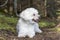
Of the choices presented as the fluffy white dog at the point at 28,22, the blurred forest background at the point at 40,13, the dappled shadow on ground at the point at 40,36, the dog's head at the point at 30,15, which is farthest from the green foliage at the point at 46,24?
the dog's head at the point at 30,15

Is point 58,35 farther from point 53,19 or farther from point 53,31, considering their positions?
point 53,19

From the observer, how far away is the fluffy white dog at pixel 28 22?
3.30 m

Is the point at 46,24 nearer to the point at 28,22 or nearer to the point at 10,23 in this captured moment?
the point at 10,23

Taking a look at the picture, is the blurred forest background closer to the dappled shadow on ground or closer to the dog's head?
the dappled shadow on ground

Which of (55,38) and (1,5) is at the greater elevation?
(1,5)


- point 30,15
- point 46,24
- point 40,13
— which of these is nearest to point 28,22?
point 30,15

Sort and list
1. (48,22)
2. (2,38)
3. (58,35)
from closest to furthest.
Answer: (2,38), (58,35), (48,22)

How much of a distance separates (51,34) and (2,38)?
0.71 metres

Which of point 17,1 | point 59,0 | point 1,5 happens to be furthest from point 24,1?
point 59,0

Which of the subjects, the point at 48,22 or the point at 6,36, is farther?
the point at 48,22

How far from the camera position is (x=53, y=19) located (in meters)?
4.33

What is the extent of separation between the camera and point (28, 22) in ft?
11.1

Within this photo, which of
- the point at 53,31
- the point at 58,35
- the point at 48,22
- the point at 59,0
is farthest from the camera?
the point at 59,0

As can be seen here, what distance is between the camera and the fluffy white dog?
3.30 meters
